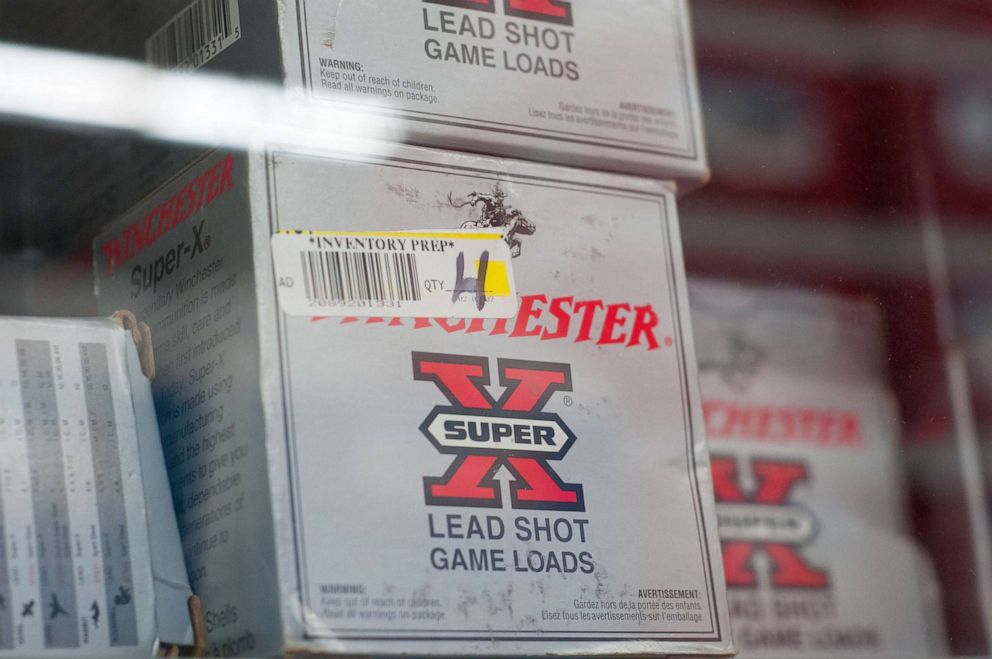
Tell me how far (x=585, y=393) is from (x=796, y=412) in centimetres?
66

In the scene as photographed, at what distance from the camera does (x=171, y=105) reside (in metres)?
0.79

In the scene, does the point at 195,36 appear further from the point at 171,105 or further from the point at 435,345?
the point at 435,345

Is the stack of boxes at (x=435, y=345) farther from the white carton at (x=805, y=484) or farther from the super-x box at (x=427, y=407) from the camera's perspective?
the white carton at (x=805, y=484)

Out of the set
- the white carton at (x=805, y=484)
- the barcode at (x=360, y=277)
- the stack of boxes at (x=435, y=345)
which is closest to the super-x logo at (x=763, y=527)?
the white carton at (x=805, y=484)

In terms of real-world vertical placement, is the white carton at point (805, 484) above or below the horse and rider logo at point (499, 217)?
below

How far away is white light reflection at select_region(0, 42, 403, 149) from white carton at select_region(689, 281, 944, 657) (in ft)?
2.03

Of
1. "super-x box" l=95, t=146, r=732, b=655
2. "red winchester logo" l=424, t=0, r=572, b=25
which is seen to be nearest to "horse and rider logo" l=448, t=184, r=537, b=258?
"super-x box" l=95, t=146, r=732, b=655

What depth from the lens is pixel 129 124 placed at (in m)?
0.82

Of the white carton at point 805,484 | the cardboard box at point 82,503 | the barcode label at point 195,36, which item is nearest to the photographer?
the cardboard box at point 82,503

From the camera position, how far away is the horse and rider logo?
736mm

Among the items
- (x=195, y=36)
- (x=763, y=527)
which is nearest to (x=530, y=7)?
(x=195, y=36)

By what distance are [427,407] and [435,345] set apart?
0.11 ft

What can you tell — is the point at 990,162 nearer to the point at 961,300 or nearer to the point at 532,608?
the point at 961,300

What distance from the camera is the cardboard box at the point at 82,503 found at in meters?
0.64
